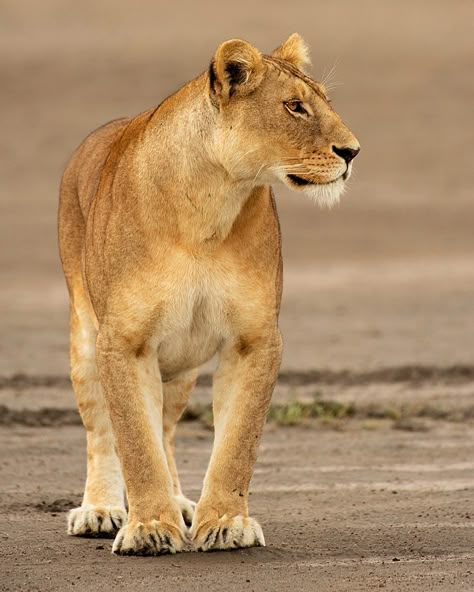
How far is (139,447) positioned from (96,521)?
0.77 meters

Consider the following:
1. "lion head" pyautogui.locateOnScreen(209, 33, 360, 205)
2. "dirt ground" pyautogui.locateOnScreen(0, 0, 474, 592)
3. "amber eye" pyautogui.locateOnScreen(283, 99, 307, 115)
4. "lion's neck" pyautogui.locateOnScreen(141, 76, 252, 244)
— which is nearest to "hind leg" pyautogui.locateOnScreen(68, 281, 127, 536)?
"dirt ground" pyautogui.locateOnScreen(0, 0, 474, 592)

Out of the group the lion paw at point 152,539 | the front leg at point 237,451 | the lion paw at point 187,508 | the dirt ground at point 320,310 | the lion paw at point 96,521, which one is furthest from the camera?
the lion paw at point 187,508

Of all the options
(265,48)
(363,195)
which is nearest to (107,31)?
(265,48)

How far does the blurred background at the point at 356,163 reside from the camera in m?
15.2

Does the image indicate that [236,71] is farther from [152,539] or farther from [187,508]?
[187,508]

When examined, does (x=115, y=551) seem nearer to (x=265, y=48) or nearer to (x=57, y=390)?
(x=57, y=390)

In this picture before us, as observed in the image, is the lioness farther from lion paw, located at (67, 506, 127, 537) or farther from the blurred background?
the blurred background

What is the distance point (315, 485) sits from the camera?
844 centimetres

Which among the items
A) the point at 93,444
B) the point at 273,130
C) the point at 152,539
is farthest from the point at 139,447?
the point at 273,130

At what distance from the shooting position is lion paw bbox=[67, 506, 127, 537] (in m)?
7.20

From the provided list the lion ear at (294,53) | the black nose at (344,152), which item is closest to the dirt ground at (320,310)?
the black nose at (344,152)

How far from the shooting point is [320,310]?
16375mm

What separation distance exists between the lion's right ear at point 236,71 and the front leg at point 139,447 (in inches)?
39.0

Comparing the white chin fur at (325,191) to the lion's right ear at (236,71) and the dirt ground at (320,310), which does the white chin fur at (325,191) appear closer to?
the lion's right ear at (236,71)
